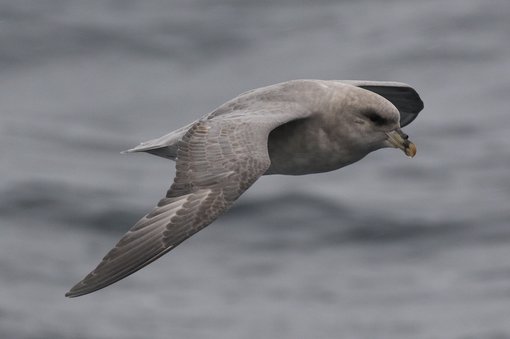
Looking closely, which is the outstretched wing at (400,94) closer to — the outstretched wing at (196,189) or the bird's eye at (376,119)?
the bird's eye at (376,119)

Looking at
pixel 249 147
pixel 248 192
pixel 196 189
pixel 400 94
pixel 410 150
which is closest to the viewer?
pixel 196 189

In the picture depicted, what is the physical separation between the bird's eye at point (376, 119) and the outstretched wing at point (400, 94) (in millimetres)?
959

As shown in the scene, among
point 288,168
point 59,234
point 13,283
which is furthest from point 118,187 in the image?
point 288,168

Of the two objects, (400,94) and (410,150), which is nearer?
(410,150)

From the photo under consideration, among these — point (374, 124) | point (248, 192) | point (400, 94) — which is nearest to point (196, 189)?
point (374, 124)

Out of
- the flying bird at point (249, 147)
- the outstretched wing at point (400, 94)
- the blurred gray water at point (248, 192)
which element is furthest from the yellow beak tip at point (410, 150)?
the blurred gray water at point (248, 192)

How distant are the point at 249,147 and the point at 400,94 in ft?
8.44

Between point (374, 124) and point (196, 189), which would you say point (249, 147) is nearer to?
point (196, 189)

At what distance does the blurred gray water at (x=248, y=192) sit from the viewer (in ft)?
60.4

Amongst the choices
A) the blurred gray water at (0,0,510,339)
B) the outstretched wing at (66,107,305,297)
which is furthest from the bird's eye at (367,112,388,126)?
the blurred gray water at (0,0,510,339)

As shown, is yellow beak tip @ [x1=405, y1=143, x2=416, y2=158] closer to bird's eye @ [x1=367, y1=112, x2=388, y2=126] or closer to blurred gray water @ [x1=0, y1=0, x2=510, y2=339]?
bird's eye @ [x1=367, y1=112, x2=388, y2=126]

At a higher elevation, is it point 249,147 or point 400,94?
point 400,94

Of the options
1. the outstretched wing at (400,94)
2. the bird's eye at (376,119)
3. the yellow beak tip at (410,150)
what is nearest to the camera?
the yellow beak tip at (410,150)

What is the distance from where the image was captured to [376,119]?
9.75m
